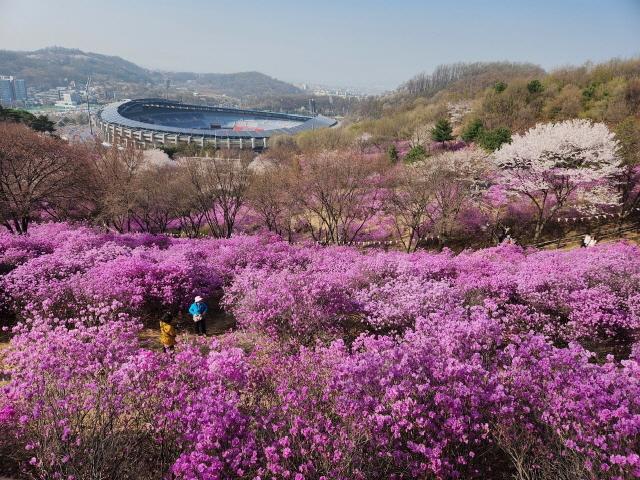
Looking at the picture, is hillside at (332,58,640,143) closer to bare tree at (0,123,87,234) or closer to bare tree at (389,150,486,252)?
bare tree at (389,150,486,252)

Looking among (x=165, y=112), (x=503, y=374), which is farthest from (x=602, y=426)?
(x=165, y=112)

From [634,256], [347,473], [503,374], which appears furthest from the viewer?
[634,256]

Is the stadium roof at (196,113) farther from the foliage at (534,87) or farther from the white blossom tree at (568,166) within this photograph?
the white blossom tree at (568,166)

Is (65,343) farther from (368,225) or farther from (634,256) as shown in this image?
(368,225)

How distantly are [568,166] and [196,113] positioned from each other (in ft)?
487

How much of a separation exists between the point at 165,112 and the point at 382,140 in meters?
114

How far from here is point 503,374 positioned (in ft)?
20.8

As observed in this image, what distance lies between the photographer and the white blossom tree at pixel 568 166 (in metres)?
21.9

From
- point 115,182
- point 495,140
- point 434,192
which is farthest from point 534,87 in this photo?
point 115,182

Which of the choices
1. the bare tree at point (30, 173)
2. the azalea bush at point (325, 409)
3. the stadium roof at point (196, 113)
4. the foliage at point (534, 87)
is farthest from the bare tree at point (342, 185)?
the stadium roof at point (196, 113)

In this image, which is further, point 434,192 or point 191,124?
point 191,124

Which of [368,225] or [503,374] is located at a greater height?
[503,374]

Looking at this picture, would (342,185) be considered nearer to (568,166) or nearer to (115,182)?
(115,182)

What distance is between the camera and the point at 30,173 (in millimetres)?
17891
